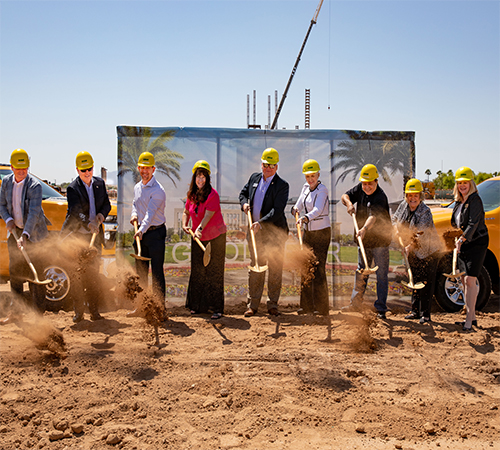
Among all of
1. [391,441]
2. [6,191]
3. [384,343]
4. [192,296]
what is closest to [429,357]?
[384,343]

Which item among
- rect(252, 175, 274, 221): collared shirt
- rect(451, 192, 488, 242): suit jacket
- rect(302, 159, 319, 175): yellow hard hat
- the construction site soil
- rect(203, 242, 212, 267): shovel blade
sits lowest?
the construction site soil

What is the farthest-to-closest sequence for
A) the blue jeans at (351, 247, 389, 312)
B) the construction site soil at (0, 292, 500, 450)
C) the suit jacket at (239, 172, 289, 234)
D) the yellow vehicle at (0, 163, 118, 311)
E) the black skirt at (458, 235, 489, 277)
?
the yellow vehicle at (0, 163, 118, 311)
the blue jeans at (351, 247, 389, 312)
the suit jacket at (239, 172, 289, 234)
the black skirt at (458, 235, 489, 277)
the construction site soil at (0, 292, 500, 450)

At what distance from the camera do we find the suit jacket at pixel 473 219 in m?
6.38

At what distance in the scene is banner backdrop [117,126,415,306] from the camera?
7.57 meters

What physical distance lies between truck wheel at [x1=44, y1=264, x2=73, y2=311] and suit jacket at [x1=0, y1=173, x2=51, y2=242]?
1.08 metres

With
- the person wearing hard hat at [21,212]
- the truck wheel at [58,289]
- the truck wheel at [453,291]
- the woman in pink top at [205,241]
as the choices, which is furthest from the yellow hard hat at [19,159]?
the truck wheel at [453,291]

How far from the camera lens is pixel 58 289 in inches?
292

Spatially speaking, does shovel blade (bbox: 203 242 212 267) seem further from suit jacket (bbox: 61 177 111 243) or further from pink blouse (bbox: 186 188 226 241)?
suit jacket (bbox: 61 177 111 243)

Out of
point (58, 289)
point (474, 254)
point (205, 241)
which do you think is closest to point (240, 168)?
point (205, 241)

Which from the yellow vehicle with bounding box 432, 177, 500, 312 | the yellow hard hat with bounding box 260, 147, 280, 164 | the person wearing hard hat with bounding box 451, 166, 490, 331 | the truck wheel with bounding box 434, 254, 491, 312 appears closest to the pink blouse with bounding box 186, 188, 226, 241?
the yellow hard hat with bounding box 260, 147, 280, 164

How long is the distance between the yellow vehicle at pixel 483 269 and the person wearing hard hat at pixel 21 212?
236 inches

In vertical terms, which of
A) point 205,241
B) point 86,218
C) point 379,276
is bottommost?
point 379,276

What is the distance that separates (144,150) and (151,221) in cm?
139

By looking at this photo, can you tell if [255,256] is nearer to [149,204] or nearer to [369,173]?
[149,204]
